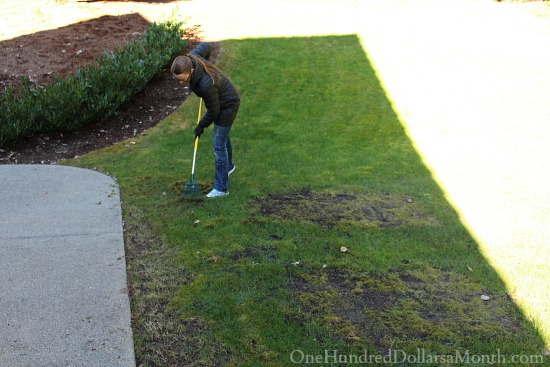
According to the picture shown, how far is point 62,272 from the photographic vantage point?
461 cm

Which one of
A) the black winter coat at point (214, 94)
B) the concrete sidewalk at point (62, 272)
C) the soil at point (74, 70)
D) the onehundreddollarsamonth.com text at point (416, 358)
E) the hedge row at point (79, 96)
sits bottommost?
the soil at point (74, 70)

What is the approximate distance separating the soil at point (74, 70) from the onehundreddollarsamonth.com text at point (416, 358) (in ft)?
17.0

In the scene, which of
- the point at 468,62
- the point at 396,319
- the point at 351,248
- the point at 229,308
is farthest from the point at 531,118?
the point at 229,308

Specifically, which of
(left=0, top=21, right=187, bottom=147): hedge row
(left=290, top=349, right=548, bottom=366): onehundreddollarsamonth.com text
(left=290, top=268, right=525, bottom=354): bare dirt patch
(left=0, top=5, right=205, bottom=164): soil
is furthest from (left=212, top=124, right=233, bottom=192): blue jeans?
(left=0, top=21, right=187, bottom=147): hedge row

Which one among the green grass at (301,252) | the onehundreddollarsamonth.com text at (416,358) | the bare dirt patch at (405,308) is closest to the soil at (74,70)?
the green grass at (301,252)

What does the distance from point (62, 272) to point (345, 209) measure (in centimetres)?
283

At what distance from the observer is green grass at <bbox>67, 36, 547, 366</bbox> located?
151 inches

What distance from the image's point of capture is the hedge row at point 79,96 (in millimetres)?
7836

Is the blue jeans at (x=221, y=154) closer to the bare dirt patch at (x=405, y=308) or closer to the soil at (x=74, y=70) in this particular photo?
the bare dirt patch at (x=405, y=308)

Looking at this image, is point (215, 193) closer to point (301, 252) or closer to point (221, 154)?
point (221, 154)

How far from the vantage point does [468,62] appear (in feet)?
33.7

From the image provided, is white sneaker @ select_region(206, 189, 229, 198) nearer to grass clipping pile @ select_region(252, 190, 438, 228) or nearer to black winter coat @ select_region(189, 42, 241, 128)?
grass clipping pile @ select_region(252, 190, 438, 228)

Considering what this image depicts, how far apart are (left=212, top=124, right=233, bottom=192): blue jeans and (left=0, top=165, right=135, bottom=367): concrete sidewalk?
3.65 feet

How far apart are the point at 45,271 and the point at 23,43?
7708mm
